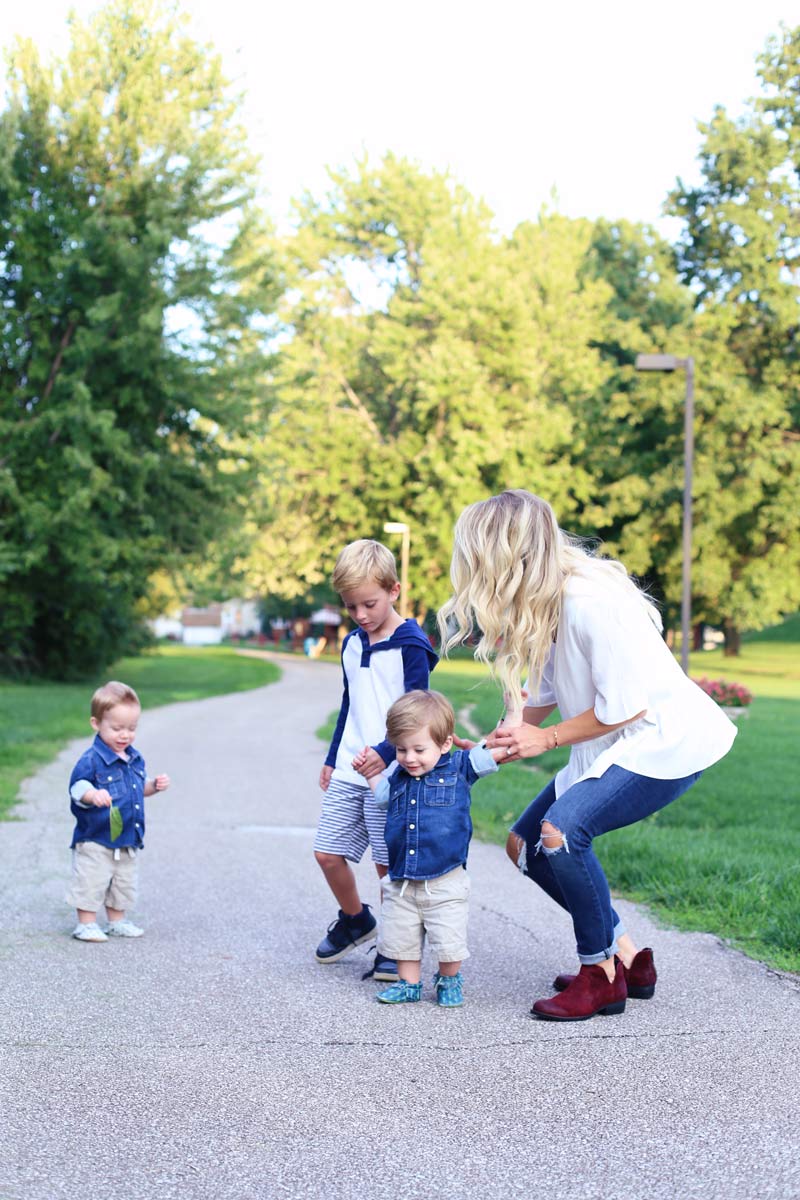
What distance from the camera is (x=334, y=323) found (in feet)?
146

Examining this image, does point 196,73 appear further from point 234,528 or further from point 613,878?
point 613,878

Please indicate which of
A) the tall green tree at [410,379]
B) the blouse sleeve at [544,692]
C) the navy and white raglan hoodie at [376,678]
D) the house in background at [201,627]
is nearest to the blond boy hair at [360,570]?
the navy and white raglan hoodie at [376,678]

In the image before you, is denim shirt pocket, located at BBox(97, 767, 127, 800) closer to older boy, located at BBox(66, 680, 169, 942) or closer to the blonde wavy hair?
older boy, located at BBox(66, 680, 169, 942)

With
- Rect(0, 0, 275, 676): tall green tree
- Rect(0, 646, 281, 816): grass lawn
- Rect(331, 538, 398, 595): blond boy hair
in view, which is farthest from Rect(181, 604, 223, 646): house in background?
Rect(331, 538, 398, 595): blond boy hair

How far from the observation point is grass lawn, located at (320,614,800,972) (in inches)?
240

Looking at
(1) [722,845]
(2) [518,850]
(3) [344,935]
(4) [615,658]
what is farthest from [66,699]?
(4) [615,658]

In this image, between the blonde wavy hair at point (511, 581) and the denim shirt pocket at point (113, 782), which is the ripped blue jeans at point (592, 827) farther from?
the denim shirt pocket at point (113, 782)

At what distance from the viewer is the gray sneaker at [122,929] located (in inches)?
229

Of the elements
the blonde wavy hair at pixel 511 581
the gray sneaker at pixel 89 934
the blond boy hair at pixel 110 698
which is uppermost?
the blonde wavy hair at pixel 511 581

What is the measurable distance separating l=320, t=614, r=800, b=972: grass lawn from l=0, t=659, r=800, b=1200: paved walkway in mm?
295

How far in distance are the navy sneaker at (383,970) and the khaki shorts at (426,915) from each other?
0.92 feet

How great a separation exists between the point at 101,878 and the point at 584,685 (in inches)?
98.2

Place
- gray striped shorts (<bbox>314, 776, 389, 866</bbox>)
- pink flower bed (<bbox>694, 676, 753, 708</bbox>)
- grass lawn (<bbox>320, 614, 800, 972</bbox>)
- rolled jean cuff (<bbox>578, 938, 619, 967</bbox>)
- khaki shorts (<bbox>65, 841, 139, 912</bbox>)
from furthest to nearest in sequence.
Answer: pink flower bed (<bbox>694, 676, 753, 708</bbox>)
grass lawn (<bbox>320, 614, 800, 972</bbox>)
khaki shorts (<bbox>65, 841, 139, 912</bbox>)
gray striped shorts (<bbox>314, 776, 389, 866</bbox>)
rolled jean cuff (<bbox>578, 938, 619, 967</bbox>)

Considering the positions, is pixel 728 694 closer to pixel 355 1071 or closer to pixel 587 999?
pixel 587 999
